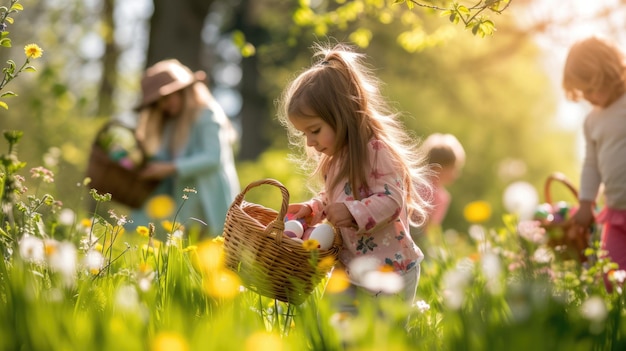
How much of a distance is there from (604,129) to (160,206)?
9.39ft

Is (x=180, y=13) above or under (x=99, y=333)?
above

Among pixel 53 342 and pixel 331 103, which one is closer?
pixel 53 342

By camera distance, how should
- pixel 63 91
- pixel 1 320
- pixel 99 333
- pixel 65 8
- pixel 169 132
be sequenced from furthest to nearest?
pixel 65 8 < pixel 63 91 < pixel 169 132 < pixel 1 320 < pixel 99 333

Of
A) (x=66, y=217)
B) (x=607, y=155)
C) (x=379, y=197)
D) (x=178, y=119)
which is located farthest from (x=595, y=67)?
(x=178, y=119)

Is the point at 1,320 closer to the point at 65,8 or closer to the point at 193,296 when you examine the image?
the point at 193,296

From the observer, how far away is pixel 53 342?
166 centimetres

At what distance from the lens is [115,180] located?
5672 mm

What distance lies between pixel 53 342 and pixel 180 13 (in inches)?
331

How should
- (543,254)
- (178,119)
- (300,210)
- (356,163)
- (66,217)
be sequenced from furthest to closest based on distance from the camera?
(178,119)
(543,254)
(66,217)
(300,210)
(356,163)

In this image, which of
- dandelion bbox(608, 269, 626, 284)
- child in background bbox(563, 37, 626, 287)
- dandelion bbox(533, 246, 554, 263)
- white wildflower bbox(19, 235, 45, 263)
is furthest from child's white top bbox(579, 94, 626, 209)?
white wildflower bbox(19, 235, 45, 263)

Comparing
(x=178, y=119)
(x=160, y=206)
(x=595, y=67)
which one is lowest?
(x=160, y=206)

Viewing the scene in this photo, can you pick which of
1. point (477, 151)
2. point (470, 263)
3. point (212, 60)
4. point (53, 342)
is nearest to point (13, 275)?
point (53, 342)

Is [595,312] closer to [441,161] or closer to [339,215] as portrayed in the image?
[339,215]

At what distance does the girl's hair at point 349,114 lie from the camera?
286 cm
